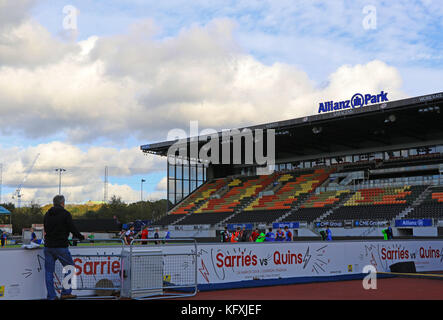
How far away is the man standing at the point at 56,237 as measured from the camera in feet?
32.8

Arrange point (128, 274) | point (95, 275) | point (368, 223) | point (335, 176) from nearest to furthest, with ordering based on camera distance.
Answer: point (128, 274) < point (95, 275) < point (368, 223) < point (335, 176)

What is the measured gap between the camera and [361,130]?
155 ft

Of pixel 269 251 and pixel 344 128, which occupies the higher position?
pixel 344 128

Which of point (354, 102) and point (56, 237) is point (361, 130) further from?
point (56, 237)

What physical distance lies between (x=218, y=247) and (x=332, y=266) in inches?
162

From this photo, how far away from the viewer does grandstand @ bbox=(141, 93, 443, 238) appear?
134ft

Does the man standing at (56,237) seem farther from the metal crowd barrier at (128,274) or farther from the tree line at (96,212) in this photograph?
the tree line at (96,212)

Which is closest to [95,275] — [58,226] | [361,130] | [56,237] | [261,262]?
[56,237]

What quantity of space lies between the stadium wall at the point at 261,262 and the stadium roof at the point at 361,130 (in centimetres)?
2215

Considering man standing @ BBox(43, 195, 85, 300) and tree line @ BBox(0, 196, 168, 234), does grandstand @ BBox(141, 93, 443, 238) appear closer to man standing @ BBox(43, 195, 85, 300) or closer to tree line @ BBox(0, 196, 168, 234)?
tree line @ BBox(0, 196, 168, 234)

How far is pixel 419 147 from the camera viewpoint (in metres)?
47.9

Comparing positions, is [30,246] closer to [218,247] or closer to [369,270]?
[218,247]

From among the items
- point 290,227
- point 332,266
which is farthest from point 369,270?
point 290,227

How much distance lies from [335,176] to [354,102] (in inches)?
462
